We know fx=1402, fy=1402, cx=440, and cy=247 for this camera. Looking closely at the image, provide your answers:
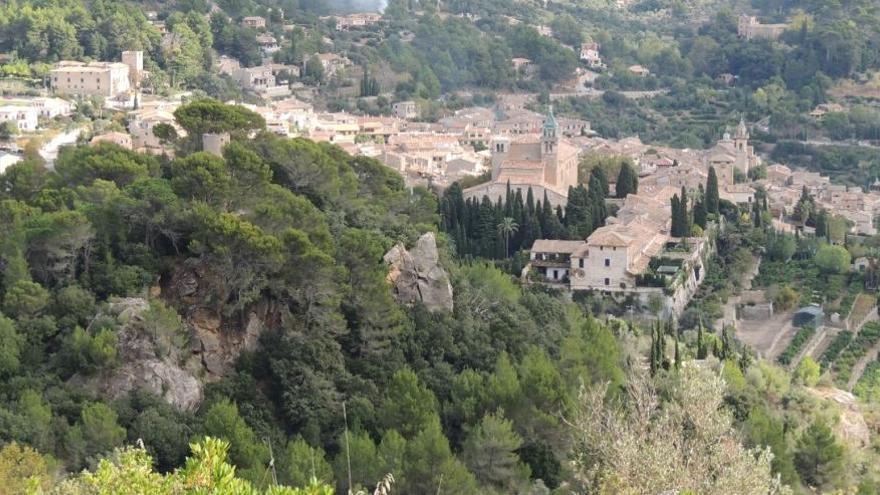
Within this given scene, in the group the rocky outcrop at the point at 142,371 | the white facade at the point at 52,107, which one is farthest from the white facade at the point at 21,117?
the rocky outcrop at the point at 142,371

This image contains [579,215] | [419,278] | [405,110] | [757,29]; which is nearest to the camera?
[419,278]

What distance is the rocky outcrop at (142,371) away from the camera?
1944cm

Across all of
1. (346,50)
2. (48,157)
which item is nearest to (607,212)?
(48,157)

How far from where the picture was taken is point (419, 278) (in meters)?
23.8

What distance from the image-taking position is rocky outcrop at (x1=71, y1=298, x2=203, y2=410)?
19438 mm

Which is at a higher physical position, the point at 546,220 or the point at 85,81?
the point at 85,81

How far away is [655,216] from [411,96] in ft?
80.0

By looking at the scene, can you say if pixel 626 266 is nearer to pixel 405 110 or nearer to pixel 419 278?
pixel 419 278

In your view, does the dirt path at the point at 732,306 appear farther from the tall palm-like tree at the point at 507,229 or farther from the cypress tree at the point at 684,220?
the tall palm-like tree at the point at 507,229

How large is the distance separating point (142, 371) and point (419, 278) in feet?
18.9

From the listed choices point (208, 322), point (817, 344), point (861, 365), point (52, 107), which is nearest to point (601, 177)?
point (817, 344)

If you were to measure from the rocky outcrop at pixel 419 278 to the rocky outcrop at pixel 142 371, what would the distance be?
4.56 meters

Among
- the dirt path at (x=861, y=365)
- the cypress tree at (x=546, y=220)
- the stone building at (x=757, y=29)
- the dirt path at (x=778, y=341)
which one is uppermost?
the stone building at (x=757, y=29)

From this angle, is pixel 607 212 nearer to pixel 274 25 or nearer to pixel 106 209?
pixel 106 209
